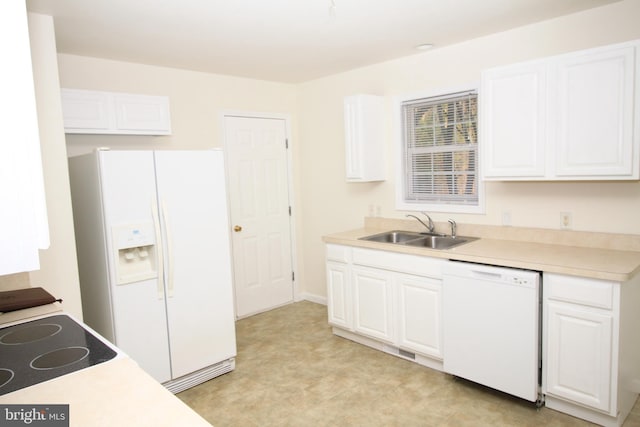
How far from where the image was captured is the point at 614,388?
2303mm

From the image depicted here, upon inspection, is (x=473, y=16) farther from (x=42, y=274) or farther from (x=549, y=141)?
(x=42, y=274)

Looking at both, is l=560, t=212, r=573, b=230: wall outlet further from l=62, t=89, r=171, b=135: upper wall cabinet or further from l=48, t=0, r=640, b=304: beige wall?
l=62, t=89, r=171, b=135: upper wall cabinet

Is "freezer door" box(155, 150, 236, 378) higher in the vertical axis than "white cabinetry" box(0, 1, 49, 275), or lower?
lower

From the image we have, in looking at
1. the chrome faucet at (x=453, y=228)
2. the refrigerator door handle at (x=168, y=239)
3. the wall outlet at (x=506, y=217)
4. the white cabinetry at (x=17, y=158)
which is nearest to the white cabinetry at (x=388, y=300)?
the chrome faucet at (x=453, y=228)

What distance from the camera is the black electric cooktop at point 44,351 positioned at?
138 centimetres

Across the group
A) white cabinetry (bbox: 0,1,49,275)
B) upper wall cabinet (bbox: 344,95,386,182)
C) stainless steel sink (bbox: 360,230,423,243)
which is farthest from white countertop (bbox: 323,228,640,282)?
white cabinetry (bbox: 0,1,49,275)

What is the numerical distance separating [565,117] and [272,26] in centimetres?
196

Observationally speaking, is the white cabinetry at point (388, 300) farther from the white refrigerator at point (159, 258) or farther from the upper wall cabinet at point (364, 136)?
the white refrigerator at point (159, 258)

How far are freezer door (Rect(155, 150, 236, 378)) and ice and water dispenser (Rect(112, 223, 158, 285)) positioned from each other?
0.10 metres

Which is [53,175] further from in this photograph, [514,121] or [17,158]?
[514,121]

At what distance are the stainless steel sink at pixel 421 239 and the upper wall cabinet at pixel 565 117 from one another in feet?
2.17

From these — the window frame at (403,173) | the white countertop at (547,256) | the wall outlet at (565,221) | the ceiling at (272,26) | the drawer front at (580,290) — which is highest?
the ceiling at (272,26)

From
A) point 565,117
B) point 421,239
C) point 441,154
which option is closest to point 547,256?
point 565,117

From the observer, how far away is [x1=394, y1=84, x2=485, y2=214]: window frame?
11.2ft
